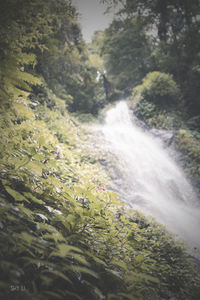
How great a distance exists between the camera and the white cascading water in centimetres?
518

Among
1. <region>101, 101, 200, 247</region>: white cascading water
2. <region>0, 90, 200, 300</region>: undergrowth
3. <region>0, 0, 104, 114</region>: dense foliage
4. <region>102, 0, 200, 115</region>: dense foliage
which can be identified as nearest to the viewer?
<region>0, 90, 200, 300</region>: undergrowth

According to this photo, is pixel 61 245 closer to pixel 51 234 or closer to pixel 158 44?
pixel 51 234

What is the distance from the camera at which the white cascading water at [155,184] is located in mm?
5180

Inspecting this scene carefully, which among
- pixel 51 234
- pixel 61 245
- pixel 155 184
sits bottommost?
pixel 155 184

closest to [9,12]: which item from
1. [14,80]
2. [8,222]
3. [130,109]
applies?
[14,80]

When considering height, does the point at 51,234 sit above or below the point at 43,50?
below

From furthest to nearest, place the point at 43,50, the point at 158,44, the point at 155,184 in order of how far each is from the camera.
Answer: the point at 158,44 < the point at 155,184 < the point at 43,50

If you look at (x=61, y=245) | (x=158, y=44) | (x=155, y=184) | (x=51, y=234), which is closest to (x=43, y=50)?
(x=51, y=234)

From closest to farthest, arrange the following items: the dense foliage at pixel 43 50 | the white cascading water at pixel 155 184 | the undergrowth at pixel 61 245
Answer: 1. the undergrowth at pixel 61 245
2. the dense foliage at pixel 43 50
3. the white cascading water at pixel 155 184

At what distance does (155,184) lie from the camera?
7.47 meters

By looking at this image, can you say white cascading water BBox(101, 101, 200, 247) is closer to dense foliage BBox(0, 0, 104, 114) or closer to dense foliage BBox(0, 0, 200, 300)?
dense foliage BBox(0, 0, 200, 300)

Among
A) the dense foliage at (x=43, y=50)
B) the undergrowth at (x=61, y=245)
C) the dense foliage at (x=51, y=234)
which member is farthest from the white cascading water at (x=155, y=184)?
the dense foliage at (x=43, y=50)

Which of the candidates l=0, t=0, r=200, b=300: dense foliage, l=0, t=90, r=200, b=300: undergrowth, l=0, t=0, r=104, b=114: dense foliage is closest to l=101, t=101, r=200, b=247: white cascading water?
l=0, t=0, r=200, b=300: dense foliage

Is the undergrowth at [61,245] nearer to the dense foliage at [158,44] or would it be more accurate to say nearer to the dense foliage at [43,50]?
the dense foliage at [43,50]
